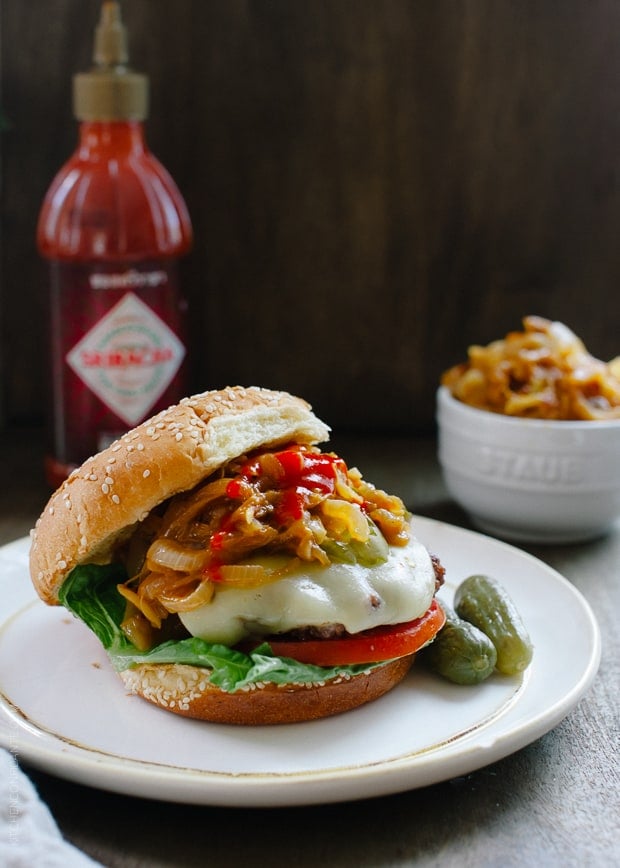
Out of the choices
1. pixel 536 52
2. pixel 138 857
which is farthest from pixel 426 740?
pixel 536 52

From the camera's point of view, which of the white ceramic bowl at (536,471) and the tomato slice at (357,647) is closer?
the tomato slice at (357,647)

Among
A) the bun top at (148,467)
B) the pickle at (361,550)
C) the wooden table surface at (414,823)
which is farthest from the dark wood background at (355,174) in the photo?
the wooden table surface at (414,823)

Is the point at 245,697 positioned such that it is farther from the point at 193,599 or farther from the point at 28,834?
Answer: the point at 28,834

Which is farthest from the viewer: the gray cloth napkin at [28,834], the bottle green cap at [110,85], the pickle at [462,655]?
the bottle green cap at [110,85]

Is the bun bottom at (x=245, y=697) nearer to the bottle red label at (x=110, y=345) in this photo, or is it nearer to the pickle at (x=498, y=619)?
the pickle at (x=498, y=619)

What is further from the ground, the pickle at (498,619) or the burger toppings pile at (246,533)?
the burger toppings pile at (246,533)

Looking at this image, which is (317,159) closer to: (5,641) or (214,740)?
(5,641)

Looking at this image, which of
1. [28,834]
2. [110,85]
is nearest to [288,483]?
[28,834]
